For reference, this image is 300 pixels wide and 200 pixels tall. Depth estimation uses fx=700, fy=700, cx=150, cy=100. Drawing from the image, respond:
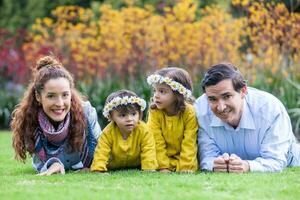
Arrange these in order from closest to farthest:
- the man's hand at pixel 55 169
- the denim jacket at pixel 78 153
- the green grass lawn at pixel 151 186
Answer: the green grass lawn at pixel 151 186
the man's hand at pixel 55 169
the denim jacket at pixel 78 153

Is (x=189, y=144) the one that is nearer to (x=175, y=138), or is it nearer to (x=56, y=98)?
(x=175, y=138)

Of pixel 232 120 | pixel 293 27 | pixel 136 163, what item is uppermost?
pixel 293 27

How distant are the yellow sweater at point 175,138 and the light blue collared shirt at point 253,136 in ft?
0.32

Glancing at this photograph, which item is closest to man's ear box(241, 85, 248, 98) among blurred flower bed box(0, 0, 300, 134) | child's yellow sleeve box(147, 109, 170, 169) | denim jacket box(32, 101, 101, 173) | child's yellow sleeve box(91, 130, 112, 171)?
child's yellow sleeve box(147, 109, 170, 169)

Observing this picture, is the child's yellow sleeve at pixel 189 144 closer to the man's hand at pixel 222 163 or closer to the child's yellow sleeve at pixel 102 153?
the man's hand at pixel 222 163

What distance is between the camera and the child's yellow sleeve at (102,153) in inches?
275

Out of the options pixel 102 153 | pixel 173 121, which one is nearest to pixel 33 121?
pixel 102 153

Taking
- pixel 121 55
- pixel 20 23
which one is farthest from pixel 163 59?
pixel 20 23

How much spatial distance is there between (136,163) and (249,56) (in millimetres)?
7118

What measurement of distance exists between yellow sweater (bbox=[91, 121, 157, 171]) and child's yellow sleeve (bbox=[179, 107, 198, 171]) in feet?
0.95

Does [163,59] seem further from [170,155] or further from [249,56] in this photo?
[170,155]

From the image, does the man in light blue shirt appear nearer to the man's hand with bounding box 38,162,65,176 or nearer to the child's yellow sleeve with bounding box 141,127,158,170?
the child's yellow sleeve with bounding box 141,127,158,170

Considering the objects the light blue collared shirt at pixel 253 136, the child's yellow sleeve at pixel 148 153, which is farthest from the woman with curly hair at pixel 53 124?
the light blue collared shirt at pixel 253 136

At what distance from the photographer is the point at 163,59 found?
539 inches
